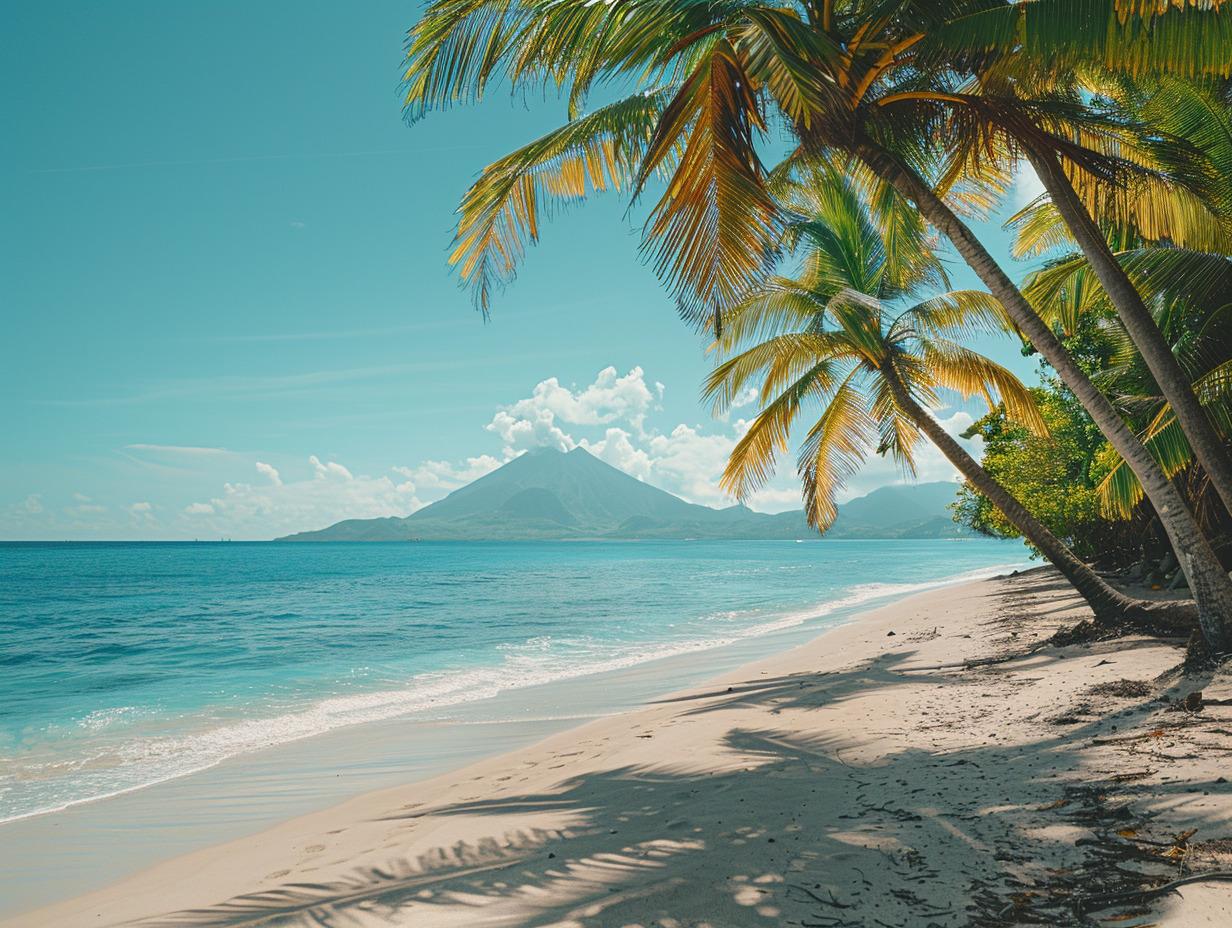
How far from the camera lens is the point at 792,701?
Answer: 7070 mm

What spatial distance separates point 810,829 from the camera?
131 inches

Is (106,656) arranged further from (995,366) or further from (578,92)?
(995,366)

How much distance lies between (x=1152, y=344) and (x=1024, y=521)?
3.62m

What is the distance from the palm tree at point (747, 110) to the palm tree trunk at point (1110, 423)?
0.01m

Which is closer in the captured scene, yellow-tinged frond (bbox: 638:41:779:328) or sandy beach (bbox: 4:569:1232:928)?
sandy beach (bbox: 4:569:1232:928)

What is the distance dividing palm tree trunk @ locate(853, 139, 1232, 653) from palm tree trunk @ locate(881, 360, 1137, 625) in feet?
7.18

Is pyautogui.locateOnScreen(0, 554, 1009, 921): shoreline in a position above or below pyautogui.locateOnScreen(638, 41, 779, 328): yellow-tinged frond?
below

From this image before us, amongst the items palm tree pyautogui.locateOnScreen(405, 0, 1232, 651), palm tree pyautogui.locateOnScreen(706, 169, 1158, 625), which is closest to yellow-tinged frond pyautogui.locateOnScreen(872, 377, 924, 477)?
palm tree pyautogui.locateOnScreen(706, 169, 1158, 625)

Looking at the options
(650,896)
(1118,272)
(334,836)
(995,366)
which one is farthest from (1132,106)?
(334,836)

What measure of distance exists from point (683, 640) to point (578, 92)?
12371 millimetres

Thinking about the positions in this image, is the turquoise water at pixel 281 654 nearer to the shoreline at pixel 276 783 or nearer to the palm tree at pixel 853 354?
the shoreline at pixel 276 783

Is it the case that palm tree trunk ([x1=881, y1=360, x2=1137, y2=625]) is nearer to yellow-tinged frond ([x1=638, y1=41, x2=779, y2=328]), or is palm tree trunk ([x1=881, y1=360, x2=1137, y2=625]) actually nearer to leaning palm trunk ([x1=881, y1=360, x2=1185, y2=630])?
leaning palm trunk ([x1=881, y1=360, x2=1185, y2=630])

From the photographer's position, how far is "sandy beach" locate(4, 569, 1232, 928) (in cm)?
258

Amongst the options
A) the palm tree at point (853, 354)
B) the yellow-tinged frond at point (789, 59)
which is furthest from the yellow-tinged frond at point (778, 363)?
the yellow-tinged frond at point (789, 59)
